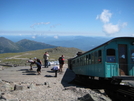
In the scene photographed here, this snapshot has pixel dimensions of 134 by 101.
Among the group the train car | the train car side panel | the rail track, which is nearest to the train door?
the train car

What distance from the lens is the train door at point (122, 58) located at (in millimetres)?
14125

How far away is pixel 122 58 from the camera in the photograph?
14359mm

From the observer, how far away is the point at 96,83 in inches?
657

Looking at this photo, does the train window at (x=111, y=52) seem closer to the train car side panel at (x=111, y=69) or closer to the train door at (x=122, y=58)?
the train door at (x=122, y=58)

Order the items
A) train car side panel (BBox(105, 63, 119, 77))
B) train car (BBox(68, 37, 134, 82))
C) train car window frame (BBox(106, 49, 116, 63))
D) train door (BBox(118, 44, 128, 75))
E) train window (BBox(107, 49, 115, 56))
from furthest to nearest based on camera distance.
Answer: train door (BBox(118, 44, 128, 75)) < train window (BBox(107, 49, 115, 56)) < train car window frame (BBox(106, 49, 116, 63)) < train car (BBox(68, 37, 134, 82)) < train car side panel (BBox(105, 63, 119, 77))

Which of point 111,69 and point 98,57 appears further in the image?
point 98,57

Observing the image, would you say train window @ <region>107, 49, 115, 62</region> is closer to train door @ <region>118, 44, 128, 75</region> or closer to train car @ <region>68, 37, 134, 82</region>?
train car @ <region>68, 37, 134, 82</region>

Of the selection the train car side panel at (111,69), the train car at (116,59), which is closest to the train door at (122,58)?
the train car at (116,59)

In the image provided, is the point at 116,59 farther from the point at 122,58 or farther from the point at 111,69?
the point at 111,69

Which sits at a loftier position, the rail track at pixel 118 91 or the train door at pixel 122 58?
the train door at pixel 122 58

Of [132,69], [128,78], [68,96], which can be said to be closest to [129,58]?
[132,69]

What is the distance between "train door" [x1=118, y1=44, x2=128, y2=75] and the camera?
14.1 m

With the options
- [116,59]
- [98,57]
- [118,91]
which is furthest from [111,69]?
[118,91]

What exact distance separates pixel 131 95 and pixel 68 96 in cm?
330
